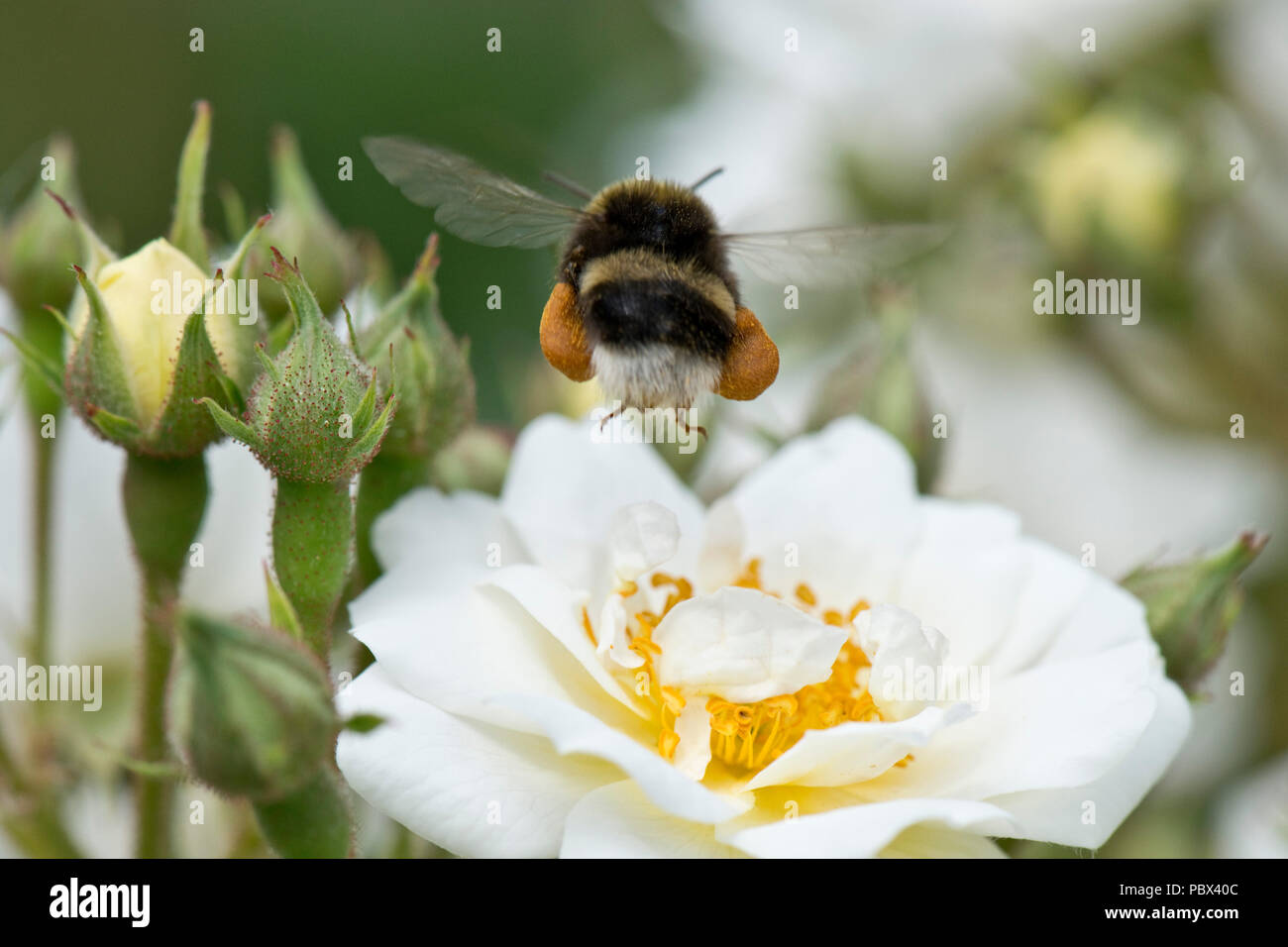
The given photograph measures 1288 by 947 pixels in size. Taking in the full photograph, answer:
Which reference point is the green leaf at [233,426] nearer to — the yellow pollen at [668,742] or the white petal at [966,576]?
the yellow pollen at [668,742]

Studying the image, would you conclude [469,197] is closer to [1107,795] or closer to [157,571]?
[157,571]

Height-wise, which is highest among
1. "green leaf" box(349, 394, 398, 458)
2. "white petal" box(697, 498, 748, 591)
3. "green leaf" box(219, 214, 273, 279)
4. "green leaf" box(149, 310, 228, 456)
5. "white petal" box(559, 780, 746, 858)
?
"green leaf" box(219, 214, 273, 279)

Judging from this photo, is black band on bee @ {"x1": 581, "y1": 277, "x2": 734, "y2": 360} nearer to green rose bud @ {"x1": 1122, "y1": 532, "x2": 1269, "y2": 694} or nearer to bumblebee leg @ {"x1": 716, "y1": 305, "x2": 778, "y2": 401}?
bumblebee leg @ {"x1": 716, "y1": 305, "x2": 778, "y2": 401}

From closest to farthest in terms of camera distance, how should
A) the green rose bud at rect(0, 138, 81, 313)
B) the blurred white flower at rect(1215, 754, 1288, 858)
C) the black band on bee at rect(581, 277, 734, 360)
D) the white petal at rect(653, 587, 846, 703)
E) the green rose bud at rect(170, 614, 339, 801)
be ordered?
the green rose bud at rect(170, 614, 339, 801)
the white petal at rect(653, 587, 846, 703)
the black band on bee at rect(581, 277, 734, 360)
the green rose bud at rect(0, 138, 81, 313)
the blurred white flower at rect(1215, 754, 1288, 858)

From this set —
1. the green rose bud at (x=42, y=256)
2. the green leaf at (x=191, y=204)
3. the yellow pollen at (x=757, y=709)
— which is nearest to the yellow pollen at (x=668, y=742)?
the yellow pollen at (x=757, y=709)

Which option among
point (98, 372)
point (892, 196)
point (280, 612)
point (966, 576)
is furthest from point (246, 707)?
point (892, 196)

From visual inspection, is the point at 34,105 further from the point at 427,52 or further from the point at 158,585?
the point at 158,585

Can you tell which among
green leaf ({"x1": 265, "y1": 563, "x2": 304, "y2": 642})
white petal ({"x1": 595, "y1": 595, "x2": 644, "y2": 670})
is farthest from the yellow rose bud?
white petal ({"x1": 595, "y1": 595, "x2": 644, "y2": 670})
